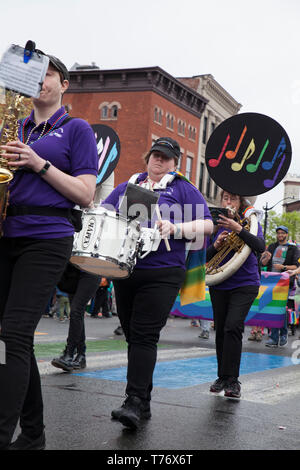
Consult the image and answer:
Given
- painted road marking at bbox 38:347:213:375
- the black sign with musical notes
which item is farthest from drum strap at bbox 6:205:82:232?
the black sign with musical notes

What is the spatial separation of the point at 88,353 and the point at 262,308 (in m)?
4.85

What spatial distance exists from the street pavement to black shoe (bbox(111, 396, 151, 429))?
0.06 metres

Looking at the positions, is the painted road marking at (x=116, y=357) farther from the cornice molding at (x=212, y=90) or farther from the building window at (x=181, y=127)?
the cornice molding at (x=212, y=90)

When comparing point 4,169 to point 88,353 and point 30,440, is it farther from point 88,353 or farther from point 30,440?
point 88,353

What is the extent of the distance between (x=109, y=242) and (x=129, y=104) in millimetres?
37854

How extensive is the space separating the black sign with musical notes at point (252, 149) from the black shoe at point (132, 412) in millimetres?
3242

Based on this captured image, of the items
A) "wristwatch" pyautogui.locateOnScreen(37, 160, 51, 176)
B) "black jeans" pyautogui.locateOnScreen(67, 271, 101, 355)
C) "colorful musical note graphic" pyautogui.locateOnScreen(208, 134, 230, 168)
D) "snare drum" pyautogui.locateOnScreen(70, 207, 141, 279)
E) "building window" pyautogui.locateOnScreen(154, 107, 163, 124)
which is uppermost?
"building window" pyautogui.locateOnScreen(154, 107, 163, 124)

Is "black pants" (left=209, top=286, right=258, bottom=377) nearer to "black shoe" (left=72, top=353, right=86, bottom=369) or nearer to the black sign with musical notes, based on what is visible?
the black sign with musical notes

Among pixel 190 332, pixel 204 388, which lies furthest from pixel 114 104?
pixel 204 388

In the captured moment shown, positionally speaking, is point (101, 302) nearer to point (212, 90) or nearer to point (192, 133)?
point (192, 133)

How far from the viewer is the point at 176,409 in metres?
5.41

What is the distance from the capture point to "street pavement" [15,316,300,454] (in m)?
4.18

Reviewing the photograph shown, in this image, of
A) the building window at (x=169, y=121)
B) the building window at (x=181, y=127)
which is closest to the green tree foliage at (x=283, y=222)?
the building window at (x=181, y=127)

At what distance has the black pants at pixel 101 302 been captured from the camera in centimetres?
1830
